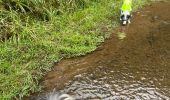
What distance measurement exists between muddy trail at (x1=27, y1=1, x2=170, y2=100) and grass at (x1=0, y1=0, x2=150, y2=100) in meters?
0.31

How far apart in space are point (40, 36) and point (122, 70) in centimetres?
224

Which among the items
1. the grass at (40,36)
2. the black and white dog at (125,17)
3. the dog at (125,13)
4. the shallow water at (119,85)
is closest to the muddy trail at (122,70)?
the shallow water at (119,85)

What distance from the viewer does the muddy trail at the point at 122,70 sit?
6.21 meters

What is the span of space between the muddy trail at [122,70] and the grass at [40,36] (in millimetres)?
309

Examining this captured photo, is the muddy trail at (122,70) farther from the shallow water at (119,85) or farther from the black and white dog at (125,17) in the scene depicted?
the black and white dog at (125,17)

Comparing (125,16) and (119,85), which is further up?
(125,16)

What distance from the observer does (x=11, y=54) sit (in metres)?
7.18

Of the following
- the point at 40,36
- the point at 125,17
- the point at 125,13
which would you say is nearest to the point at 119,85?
the point at 40,36

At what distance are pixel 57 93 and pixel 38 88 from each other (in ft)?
1.40

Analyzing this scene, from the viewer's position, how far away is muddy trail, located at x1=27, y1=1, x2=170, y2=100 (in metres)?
6.21

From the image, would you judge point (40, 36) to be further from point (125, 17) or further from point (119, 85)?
point (125, 17)

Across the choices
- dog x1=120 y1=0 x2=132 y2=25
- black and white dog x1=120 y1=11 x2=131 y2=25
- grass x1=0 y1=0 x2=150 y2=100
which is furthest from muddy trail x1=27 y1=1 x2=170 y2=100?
dog x1=120 y1=0 x2=132 y2=25

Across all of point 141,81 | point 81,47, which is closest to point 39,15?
point 81,47

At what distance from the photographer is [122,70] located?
23.0 feet
